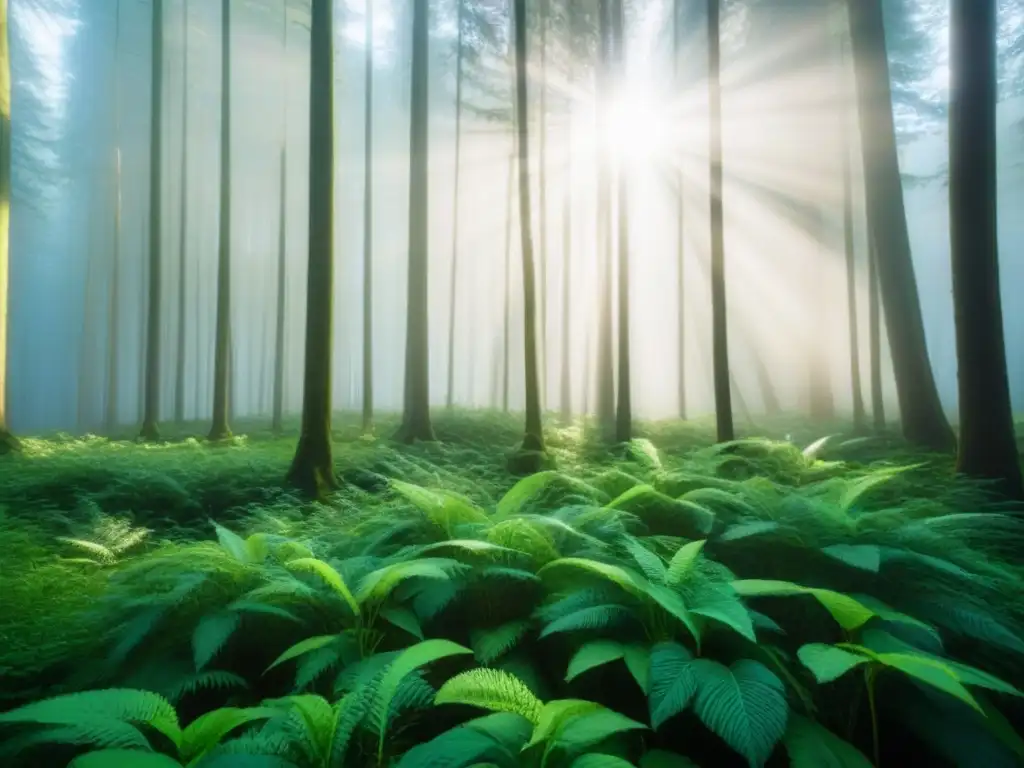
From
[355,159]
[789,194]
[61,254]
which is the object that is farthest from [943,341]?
[61,254]

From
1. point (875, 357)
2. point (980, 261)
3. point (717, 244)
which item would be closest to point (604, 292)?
point (875, 357)

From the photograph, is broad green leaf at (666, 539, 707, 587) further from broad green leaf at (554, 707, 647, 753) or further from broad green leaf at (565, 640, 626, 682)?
broad green leaf at (554, 707, 647, 753)

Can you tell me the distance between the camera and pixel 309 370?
8258mm

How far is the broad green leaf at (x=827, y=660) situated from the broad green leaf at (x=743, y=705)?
168 mm

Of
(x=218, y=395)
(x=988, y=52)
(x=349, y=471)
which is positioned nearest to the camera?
(x=988, y=52)

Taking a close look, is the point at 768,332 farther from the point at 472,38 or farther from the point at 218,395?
the point at 218,395

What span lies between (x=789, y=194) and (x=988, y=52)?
15.3 m

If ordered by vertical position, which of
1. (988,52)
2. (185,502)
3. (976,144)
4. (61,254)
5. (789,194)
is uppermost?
(61,254)

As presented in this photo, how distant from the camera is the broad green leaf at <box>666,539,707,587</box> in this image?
293cm

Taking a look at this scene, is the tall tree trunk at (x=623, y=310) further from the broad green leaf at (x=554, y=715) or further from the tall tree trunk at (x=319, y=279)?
the broad green leaf at (x=554, y=715)

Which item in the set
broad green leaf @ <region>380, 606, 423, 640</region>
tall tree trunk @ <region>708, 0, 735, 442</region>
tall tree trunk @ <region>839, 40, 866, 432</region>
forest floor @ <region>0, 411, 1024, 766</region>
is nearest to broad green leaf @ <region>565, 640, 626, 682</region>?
forest floor @ <region>0, 411, 1024, 766</region>

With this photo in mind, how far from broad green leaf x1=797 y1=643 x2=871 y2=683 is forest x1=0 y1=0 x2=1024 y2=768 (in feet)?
0.08

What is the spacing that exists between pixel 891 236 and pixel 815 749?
11.5 meters

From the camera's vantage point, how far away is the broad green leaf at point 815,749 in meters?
2.13
